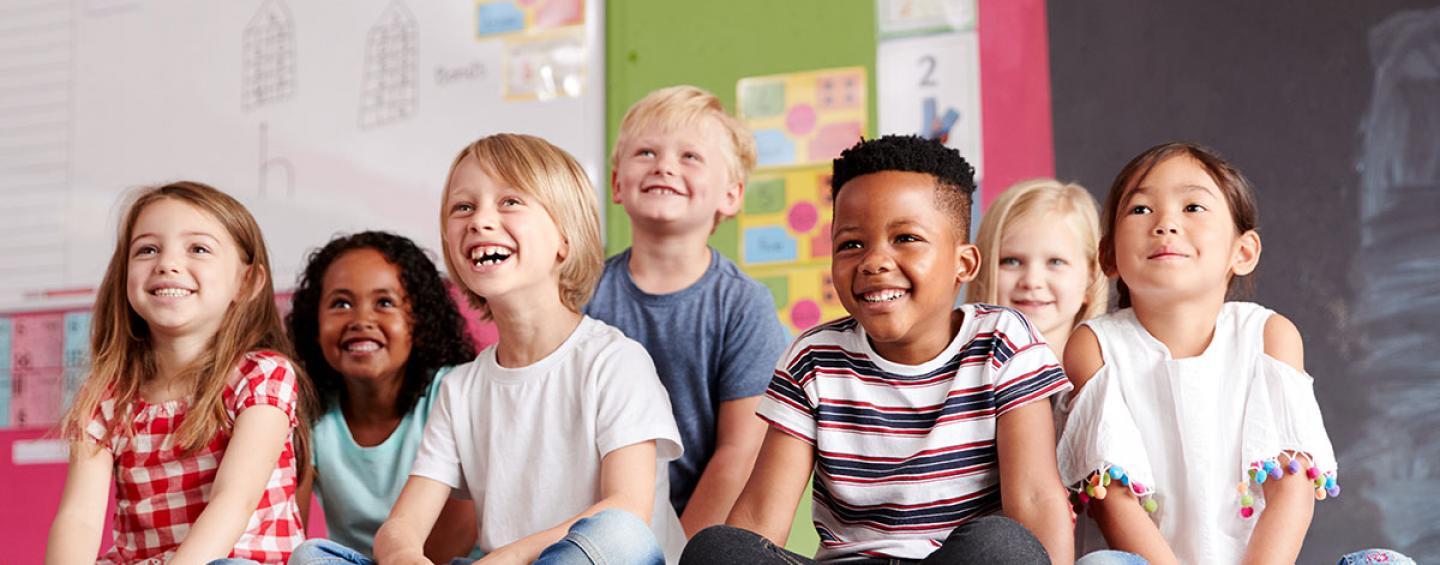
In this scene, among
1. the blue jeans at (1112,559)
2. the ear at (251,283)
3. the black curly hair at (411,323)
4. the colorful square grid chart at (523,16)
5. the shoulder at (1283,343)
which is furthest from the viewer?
the colorful square grid chart at (523,16)

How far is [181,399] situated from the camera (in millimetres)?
1702

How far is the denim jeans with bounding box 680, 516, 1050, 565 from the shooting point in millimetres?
1090

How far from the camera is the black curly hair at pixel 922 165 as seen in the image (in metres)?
1.38

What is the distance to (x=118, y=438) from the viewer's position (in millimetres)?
1698

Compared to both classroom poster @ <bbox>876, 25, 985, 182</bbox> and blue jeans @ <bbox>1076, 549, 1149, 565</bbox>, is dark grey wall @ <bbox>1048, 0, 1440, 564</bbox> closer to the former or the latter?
classroom poster @ <bbox>876, 25, 985, 182</bbox>

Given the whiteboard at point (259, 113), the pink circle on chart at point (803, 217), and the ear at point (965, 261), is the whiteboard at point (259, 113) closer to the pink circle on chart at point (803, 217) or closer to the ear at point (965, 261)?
the pink circle on chart at point (803, 217)

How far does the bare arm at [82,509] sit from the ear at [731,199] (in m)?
0.95

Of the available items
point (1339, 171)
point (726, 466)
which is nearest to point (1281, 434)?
point (726, 466)

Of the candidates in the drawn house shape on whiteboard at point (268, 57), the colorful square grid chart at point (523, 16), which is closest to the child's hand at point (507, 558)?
the colorful square grid chart at point (523, 16)

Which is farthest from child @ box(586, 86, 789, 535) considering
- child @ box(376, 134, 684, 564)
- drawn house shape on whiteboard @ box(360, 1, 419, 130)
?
drawn house shape on whiteboard @ box(360, 1, 419, 130)

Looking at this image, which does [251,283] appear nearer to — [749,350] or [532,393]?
[532,393]

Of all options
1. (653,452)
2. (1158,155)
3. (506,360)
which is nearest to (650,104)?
(506,360)

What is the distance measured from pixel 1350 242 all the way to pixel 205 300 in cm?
192

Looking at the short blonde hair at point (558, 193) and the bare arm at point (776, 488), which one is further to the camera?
the short blonde hair at point (558, 193)
